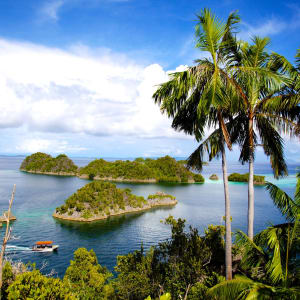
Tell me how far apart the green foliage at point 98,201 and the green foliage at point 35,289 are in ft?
111

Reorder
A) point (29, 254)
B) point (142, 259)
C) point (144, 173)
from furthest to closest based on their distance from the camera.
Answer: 1. point (144, 173)
2. point (29, 254)
3. point (142, 259)

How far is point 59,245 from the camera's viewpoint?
29.9 meters

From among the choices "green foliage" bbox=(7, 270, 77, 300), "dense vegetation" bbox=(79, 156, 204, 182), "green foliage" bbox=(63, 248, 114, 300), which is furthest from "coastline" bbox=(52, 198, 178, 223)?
"dense vegetation" bbox=(79, 156, 204, 182)

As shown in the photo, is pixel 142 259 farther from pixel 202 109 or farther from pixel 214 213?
pixel 214 213

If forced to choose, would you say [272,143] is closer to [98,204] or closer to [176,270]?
[176,270]

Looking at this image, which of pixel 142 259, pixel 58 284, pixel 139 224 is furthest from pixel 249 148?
pixel 139 224

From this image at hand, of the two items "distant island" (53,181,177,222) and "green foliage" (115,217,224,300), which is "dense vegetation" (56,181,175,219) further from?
"green foliage" (115,217,224,300)

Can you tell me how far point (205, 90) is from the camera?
7273 mm

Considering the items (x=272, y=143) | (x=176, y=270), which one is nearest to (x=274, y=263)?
(x=272, y=143)

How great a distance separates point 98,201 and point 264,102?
39821 millimetres

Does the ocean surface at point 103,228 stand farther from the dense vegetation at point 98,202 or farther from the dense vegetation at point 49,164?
the dense vegetation at point 49,164

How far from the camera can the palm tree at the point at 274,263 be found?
17.6ft

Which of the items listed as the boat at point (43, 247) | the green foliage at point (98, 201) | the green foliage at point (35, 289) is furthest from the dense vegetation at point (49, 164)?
the green foliage at point (35, 289)

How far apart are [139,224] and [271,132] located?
1309 inches
